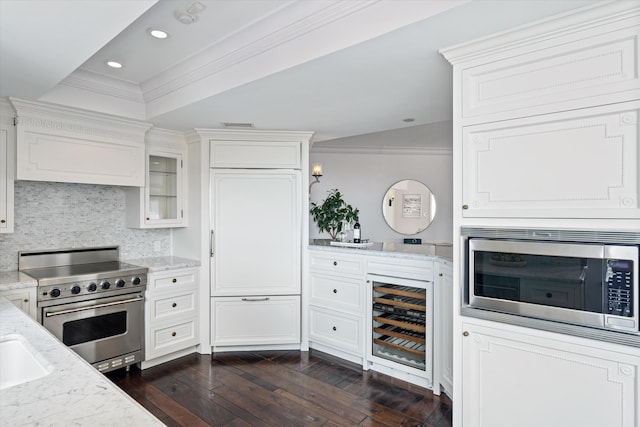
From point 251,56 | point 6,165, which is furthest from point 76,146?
point 251,56

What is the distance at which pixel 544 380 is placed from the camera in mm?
1719

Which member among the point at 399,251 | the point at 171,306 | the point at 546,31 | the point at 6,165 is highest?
the point at 546,31

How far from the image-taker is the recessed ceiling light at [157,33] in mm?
2332

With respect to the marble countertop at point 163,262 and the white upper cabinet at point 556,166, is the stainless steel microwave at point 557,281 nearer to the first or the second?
the white upper cabinet at point 556,166

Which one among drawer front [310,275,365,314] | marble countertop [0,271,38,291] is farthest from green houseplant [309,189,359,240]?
marble countertop [0,271,38,291]

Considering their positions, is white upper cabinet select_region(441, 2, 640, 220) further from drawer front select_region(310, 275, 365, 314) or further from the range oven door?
the range oven door

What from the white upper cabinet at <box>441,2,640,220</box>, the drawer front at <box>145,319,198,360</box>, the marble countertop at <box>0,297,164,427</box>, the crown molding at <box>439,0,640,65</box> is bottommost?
the drawer front at <box>145,319,198,360</box>

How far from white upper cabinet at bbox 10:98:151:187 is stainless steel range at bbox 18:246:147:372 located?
0.77 m

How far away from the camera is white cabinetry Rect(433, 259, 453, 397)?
109 inches

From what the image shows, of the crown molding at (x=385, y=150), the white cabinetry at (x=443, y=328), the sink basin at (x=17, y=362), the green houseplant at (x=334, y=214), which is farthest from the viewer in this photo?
the crown molding at (x=385, y=150)

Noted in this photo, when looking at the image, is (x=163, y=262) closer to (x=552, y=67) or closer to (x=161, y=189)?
(x=161, y=189)

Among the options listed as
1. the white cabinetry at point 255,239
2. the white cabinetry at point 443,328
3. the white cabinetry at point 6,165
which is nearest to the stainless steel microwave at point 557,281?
the white cabinetry at point 443,328

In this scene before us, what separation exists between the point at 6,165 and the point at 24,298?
104 cm

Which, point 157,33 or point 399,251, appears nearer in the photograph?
point 157,33
